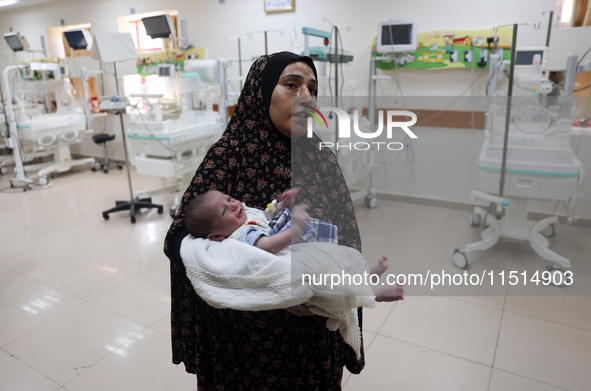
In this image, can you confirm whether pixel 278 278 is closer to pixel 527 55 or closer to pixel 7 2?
pixel 527 55

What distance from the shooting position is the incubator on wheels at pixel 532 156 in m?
2.45

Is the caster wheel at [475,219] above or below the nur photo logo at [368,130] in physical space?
below

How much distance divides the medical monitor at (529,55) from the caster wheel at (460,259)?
129 cm

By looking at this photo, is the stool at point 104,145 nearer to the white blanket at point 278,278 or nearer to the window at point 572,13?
the window at point 572,13

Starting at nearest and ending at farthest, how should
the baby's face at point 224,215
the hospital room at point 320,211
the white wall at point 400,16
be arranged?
1. the baby's face at point 224,215
2. the hospital room at point 320,211
3. the white wall at point 400,16

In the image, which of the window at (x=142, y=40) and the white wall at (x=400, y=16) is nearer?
the white wall at (x=400, y=16)

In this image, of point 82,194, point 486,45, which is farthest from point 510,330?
point 82,194

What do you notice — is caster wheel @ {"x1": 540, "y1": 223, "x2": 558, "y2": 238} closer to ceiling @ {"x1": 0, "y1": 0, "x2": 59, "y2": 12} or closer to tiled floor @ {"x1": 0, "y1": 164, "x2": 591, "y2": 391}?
tiled floor @ {"x1": 0, "y1": 164, "x2": 591, "y2": 391}

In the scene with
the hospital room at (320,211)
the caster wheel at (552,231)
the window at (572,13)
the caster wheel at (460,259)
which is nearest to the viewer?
the hospital room at (320,211)

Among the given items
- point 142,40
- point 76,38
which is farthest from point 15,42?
point 142,40

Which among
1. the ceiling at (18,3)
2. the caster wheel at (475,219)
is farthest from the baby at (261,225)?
the ceiling at (18,3)

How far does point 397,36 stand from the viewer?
11.0 ft

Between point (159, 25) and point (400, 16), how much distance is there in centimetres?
222

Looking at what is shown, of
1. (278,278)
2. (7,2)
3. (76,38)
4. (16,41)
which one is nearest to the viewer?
(278,278)
